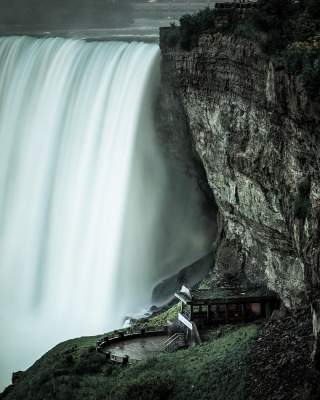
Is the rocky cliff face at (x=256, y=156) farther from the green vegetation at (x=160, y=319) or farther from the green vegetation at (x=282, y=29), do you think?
the green vegetation at (x=160, y=319)

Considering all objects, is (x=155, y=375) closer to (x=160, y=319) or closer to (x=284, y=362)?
(x=284, y=362)

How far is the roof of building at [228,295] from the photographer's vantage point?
41841mm

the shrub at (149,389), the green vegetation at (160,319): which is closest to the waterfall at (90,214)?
the green vegetation at (160,319)

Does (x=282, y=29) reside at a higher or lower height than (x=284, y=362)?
higher

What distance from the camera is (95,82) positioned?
5984 centimetres

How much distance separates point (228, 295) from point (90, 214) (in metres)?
16.5

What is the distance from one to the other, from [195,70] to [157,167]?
34.4ft

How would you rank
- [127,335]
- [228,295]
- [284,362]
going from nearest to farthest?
[284,362]
[228,295]
[127,335]

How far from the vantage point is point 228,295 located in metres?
43.2

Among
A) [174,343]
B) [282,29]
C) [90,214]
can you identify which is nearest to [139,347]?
[174,343]

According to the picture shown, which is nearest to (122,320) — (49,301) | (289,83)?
(49,301)

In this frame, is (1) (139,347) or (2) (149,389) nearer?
(2) (149,389)

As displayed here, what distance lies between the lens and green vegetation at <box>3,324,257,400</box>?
35844mm

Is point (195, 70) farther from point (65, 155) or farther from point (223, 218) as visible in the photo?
point (65, 155)
